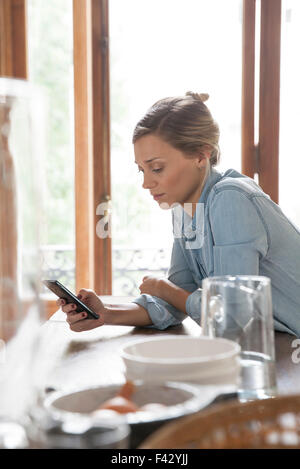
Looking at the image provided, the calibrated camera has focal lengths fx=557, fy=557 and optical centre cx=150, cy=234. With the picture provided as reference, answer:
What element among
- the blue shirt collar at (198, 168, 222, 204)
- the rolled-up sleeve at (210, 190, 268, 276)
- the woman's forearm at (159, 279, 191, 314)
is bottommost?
the woman's forearm at (159, 279, 191, 314)

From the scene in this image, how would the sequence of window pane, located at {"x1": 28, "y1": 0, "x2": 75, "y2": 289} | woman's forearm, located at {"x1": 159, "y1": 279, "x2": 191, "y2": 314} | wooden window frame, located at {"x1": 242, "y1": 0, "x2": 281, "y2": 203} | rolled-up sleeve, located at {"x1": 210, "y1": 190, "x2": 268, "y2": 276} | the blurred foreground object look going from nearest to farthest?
the blurred foreground object
rolled-up sleeve, located at {"x1": 210, "y1": 190, "x2": 268, "y2": 276}
woman's forearm, located at {"x1": 159, "y1": 279, "x2": 191, "y2": 314}
wooden window frame, located at {"x1": 242, "y1": 0, "x2": 281, "y2": 203}
window pane, located at {"x1": 28, "y1": 0, "x2": 75, "y2": 289}

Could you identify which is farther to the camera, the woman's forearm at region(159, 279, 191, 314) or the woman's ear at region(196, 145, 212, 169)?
Answer: the woman's ear at region(196, 145, 212, 169)

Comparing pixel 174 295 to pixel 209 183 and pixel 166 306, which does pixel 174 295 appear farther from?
pixel 209 183

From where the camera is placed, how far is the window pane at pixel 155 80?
9.22ft

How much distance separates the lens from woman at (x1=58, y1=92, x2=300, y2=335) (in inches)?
48.8

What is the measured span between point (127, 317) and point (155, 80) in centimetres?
190

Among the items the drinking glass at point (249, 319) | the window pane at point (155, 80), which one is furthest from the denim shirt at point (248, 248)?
the window pane at point (155, 80)

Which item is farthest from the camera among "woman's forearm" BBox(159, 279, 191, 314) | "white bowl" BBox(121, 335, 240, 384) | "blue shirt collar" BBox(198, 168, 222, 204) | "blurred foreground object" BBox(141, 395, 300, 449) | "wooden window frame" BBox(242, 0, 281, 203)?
"wooden window frame" BBox(242, 0, 281, 203)

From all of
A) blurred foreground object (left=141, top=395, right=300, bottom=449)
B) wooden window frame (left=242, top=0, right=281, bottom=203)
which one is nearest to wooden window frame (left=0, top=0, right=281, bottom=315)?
wooden window frame (left=242, top=0, right=281, bottom=203)

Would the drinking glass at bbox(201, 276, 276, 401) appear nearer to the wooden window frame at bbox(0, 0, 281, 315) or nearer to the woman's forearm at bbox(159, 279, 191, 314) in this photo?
the woman's forearm at bbox(159, 279, 191, 314)

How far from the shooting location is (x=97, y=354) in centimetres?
98

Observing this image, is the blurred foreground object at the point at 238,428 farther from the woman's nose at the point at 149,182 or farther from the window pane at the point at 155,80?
the window pane at the point at 155,80

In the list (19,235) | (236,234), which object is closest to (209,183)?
(236,234)

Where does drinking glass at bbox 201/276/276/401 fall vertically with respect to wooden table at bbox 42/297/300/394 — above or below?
above
